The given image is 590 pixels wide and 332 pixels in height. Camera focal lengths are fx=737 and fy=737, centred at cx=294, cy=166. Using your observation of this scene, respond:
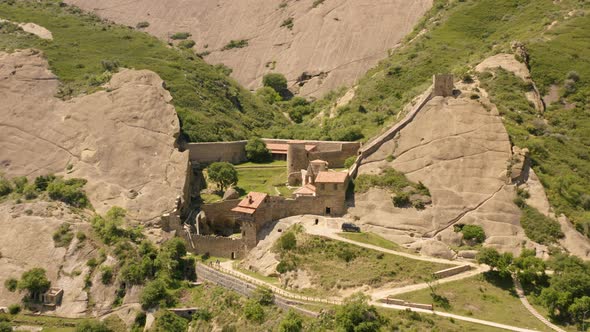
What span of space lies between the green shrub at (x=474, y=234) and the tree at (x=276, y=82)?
74970 millimetres

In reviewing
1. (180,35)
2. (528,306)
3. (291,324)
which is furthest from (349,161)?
(180,35)

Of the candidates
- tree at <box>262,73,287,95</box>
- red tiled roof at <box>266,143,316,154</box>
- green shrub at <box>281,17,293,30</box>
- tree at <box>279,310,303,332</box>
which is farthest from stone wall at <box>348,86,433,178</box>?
green shrub at <box>281,17,293,30</box>

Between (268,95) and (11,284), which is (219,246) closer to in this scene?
(11,284)

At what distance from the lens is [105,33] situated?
12231 centimetres

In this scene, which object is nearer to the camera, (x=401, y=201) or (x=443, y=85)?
(x=401, y=201)

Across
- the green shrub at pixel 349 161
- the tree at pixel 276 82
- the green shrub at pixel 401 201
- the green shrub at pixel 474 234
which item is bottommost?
the green shrub at pixel 474 234

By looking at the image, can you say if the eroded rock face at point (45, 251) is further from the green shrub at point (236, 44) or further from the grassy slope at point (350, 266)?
the green shrub at point (236, 44)

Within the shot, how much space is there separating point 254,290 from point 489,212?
21.6 metres

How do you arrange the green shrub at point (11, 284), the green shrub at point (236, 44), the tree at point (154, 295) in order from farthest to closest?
the green shrub at point (236, 44) < the green shrub at point (11, 284) < the tree at point (154, 295)

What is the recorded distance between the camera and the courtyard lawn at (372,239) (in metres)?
62.5

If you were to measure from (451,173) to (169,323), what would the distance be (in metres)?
28.5

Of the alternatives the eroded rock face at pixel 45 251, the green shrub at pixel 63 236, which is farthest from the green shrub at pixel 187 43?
the green shrub at pixel 63 236

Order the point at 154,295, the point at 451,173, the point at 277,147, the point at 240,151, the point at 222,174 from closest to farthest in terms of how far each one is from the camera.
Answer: the point at 154,295 → the point at 451,173 → the point at 222,174 → the point at 240,151 → the point at 277,147

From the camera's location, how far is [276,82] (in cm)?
13375
